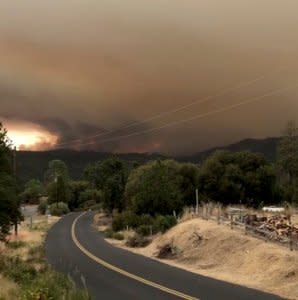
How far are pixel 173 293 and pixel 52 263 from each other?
16.0m

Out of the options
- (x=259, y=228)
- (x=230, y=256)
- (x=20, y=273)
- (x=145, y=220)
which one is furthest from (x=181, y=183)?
(x=20, y=273)

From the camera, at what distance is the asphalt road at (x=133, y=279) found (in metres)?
22.2

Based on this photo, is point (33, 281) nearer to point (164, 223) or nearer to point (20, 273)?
point (20, 273)

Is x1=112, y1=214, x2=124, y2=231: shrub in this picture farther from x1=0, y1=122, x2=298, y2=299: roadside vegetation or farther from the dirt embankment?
the dirt embankment

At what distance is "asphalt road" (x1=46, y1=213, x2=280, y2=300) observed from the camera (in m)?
22.2

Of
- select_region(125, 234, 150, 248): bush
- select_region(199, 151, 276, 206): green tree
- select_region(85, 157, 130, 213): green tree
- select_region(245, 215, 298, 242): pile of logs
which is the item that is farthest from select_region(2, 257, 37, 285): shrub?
select_region(85, 157, 130, 213): green tree

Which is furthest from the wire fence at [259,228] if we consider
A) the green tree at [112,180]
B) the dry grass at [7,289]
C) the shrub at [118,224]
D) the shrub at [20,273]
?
the green tree at [112,180]

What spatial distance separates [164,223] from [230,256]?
16.5 m

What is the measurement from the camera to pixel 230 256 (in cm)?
3303

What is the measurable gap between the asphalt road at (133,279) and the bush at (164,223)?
21.5 ft

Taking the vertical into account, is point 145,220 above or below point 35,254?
above

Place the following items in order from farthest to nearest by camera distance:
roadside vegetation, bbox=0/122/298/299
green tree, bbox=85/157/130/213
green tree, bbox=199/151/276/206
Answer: green tree, bbox=85/157/130/213 → green tree, bbox=199/151/276/206 → roadside vegetation, bbox=0/122/298/299

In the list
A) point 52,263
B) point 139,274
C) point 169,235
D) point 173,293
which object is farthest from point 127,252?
point 173,293

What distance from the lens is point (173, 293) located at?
22.3 m
